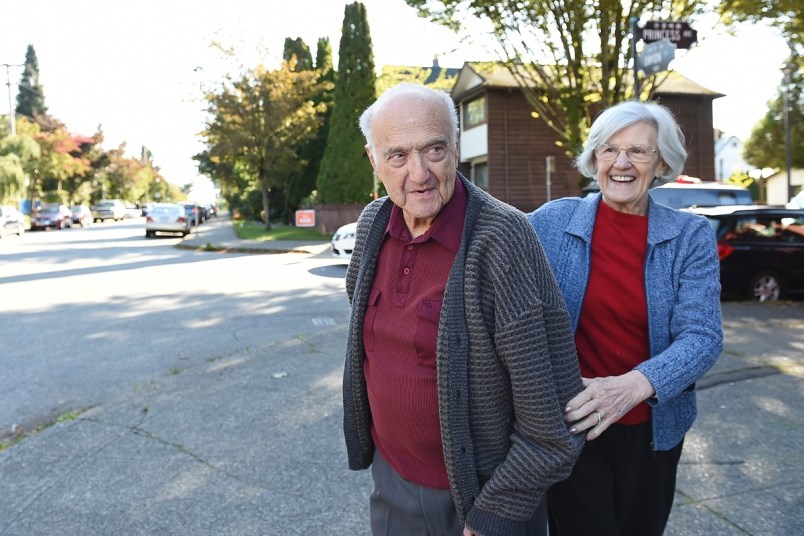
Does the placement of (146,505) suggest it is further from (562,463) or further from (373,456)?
(562,463)

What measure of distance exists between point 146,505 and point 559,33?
13.2m

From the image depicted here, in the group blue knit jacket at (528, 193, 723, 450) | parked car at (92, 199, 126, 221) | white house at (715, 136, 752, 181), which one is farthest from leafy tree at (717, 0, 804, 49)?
white house at (715, 136, 752, 181)

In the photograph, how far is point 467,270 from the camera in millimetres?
1717

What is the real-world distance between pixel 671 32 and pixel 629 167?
830 centimetres

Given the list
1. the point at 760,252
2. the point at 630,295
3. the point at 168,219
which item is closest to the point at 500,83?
the point at 168,219

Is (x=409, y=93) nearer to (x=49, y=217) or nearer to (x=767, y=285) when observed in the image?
(x=767, y=285)

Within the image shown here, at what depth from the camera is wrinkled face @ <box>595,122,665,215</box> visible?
2205 millimetres

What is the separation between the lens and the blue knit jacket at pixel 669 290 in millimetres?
1993

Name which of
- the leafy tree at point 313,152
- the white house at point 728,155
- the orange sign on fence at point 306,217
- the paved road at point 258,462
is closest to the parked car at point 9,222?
the leafy tree at point 313,152

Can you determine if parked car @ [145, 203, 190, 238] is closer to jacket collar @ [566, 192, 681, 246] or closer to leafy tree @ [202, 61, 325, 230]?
leafy tree @ [202, 61, 325, 230]

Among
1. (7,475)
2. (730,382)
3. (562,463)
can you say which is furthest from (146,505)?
(730,382)

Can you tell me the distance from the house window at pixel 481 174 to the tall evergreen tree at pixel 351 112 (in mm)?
5489

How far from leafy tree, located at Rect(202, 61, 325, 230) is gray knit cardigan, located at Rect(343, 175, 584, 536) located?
25.2m

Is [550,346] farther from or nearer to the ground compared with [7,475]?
farther from the ground
